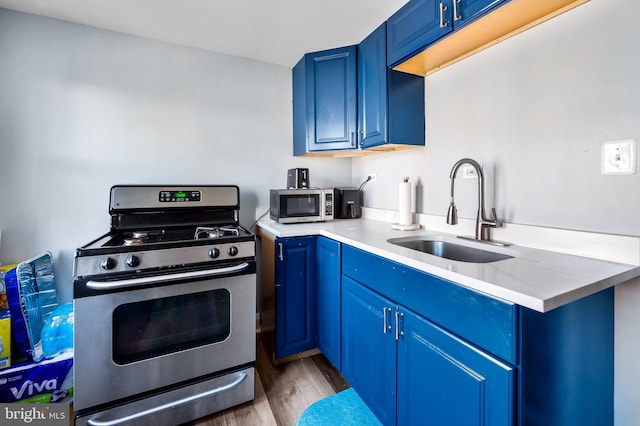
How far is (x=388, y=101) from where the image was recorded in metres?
1.68

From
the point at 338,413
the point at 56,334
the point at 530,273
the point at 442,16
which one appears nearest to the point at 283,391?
the point at 338,413

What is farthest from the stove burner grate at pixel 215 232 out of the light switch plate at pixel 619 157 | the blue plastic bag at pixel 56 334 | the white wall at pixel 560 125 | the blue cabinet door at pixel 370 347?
the light switch plate at pixel 619 157

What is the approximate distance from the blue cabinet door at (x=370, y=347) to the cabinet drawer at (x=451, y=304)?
9cm

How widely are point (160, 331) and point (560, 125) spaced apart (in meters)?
2.01

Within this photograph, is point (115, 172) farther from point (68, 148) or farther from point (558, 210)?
point (558, 210)

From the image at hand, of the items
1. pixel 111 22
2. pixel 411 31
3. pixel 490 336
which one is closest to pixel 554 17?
pixel 411 31

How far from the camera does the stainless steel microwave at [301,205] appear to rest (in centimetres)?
196

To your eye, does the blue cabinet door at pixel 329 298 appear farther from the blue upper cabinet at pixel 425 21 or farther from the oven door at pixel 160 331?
the blue upper cabinet at pixel 425 21

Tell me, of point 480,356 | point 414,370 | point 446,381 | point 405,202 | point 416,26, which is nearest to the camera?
point 480,356

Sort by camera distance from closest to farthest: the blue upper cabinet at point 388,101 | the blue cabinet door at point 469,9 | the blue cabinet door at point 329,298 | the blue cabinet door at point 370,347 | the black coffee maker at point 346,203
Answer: the blue cabinet door at point 469,9 → the blue cabinet door at point 370,347 → the blue cabinet door at point 329,298 → the blue upper cabinet at point 388,101 → the black coffee maker at point 346,203

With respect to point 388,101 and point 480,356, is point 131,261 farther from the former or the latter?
point 388,101

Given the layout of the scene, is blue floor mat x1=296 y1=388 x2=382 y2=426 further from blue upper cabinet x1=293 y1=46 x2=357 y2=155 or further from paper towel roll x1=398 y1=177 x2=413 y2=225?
blue upper cabinet x1=293 y1=46 x2=357 y2=155

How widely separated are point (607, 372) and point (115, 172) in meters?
2.66

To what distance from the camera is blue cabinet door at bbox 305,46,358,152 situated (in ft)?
6.38
